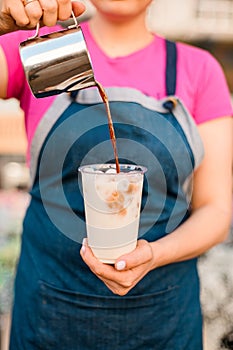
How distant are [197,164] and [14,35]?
620 mm

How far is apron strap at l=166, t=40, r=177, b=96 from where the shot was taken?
1.62 meters

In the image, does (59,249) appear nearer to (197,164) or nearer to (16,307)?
(16,307)

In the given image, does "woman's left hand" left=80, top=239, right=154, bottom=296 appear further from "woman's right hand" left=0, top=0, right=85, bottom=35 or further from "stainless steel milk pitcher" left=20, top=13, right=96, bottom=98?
"woman's right hand" left=0, top=0, right=85, bottom=35

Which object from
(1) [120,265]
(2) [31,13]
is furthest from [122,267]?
(2) [31,13]

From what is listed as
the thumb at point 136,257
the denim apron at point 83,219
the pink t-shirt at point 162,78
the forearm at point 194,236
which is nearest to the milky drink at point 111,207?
the thumb at point 136,257

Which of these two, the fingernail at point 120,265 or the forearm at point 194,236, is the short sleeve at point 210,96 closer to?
the forearm at point 194,236

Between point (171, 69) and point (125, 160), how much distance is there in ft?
1.02

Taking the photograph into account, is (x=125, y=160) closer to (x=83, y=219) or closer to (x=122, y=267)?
(x=83, y=219)

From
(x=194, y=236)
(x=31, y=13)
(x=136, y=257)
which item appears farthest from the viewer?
(x=194, y=236)

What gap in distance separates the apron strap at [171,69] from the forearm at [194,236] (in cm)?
35

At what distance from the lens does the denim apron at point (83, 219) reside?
1554 mm

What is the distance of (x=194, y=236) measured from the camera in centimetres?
155

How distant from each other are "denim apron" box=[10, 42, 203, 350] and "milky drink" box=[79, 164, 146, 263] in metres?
0.27

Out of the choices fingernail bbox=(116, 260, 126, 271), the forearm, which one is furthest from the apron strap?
fingernail bbox=(116, 260, 126, 271)
